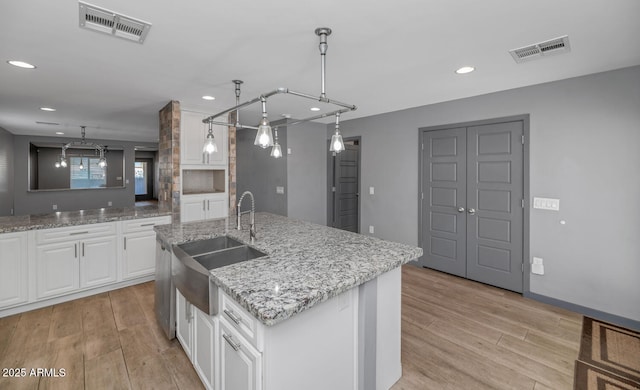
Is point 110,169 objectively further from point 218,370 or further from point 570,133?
point 570,133

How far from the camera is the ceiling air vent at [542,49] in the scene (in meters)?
2.20

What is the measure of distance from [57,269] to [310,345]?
127 inches

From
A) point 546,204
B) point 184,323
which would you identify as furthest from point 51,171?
point 546,204

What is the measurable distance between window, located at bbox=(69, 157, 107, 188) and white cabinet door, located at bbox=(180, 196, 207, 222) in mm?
6407

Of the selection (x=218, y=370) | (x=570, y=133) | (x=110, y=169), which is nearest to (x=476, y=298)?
(x=570, y=133)

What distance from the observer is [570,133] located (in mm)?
3012

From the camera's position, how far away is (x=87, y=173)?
862 centimetres

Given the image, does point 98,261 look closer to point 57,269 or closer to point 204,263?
point 57,269

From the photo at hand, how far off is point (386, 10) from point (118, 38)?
6.21 feet

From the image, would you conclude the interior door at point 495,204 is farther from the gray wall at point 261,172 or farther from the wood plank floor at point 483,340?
the gray wall at point 261,172

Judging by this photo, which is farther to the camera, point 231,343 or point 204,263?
point 204,263

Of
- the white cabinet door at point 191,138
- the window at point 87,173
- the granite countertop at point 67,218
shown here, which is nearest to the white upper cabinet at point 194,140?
the white cabinet door at point 191,138

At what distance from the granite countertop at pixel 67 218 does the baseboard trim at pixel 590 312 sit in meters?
4.61

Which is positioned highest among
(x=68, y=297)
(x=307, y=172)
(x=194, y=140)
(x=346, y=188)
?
(x=194, y=140)
